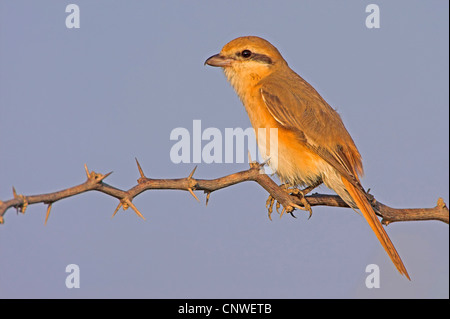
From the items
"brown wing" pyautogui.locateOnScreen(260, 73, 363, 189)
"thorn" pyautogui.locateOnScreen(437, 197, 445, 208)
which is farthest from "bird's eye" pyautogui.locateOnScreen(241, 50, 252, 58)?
"thorn" pyautogui.locateOnScreen(437, 197, 445, 208)

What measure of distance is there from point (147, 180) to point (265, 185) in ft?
3.30

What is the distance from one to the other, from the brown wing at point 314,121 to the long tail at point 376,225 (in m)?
0.18

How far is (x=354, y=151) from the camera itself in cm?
536

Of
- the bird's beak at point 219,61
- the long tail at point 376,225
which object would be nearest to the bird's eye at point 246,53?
the bird's beak at point 219,61

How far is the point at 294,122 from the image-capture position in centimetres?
530

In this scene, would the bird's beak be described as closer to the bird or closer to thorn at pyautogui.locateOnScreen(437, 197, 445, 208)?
the bird

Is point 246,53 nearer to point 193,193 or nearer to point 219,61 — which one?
point 219,61

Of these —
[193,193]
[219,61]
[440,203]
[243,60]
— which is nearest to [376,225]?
[440,203]

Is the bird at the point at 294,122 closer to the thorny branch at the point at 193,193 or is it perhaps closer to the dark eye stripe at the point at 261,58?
the dark eye stripe at the point at 261,58

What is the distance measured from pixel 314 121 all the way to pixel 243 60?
963 millimetres

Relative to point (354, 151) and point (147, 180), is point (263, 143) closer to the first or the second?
point (354, 151)

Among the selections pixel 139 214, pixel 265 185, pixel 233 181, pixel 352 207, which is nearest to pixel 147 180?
pixel 139 214

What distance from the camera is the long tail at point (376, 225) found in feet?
14.3

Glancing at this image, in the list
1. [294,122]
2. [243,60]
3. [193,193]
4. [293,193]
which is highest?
[243,60]
